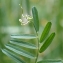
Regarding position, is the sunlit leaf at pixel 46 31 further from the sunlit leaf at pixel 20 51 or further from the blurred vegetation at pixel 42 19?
the blurred vegetation at pixel 42 19

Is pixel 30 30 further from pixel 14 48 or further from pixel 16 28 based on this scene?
pixel 14 48

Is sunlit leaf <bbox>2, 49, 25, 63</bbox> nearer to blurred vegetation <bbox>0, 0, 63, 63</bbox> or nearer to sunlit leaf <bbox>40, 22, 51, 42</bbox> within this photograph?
sunlit leaf <bbox>40, 22, 51, 42</bbox>

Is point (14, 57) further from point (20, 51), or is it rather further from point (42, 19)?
point (42, 19)

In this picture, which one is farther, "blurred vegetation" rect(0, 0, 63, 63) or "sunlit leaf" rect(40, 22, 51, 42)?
"blurred vegetation" rect(0, 0, 63, 63)

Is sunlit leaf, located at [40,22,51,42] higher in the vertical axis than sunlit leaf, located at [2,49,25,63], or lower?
higher

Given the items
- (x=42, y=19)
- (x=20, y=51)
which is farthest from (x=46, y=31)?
(x=42, y=19)

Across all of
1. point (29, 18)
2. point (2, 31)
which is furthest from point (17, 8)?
point (29, 18)

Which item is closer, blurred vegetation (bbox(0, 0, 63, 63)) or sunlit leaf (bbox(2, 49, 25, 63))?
sunlit leaf (bbox(2, 49, 25, 63))

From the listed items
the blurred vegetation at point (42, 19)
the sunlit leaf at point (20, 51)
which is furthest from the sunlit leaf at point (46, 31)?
the blurred vegetation at point (42, 19)

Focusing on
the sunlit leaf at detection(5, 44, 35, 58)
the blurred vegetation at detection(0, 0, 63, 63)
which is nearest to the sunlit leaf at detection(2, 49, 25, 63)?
the sunlit leaf at detection(5, 44, 35, 58)
